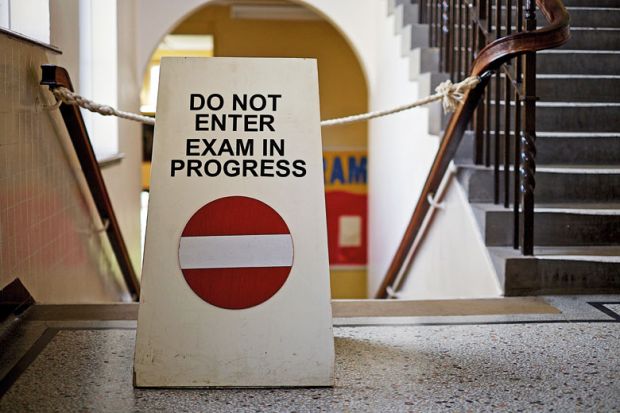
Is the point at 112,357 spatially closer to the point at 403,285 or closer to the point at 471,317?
the point at 471,317

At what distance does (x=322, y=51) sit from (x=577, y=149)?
20.4 ft

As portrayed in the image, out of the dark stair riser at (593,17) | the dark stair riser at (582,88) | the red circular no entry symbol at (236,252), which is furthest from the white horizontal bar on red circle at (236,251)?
the dark stair riser at (593,17)

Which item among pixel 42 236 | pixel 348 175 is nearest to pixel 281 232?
pixel 42 236

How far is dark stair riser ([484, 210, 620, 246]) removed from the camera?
3172mm

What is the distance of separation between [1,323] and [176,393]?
767mm

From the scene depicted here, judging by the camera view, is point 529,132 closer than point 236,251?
No

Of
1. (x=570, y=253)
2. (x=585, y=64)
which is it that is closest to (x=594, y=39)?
A: (x=585, y=64)

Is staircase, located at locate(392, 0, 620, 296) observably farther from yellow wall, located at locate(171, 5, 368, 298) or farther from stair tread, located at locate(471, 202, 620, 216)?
yellow wall, located at locate(171, 5, 368, 298)

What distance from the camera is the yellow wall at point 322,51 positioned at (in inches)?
374

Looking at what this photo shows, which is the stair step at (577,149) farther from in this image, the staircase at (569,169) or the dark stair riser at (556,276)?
the dark stair riser at (556,276)

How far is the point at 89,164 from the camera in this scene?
324 centimetres

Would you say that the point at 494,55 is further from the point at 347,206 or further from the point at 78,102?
the point at 347,206

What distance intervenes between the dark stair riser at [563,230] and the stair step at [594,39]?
164 cm

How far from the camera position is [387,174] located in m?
6.26
